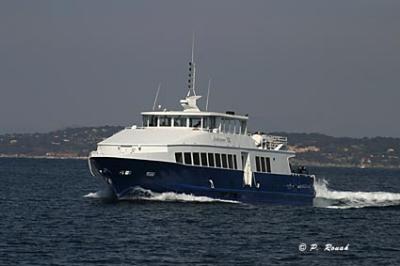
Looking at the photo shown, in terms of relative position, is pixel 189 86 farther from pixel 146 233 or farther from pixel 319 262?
pixel 319 262

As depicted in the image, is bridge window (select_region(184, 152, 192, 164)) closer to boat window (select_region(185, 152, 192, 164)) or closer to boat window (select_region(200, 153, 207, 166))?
boat window (select_region(185, 152, 192, 164))

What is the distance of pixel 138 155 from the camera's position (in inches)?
2174

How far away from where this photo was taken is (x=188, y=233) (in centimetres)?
4528

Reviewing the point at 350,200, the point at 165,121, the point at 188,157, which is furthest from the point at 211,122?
the point at 350,200

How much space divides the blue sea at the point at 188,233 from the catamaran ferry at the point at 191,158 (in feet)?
2.95

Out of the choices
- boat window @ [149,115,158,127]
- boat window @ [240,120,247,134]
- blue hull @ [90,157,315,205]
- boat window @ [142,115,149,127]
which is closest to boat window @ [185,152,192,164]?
blue hull @ [90,157,315,205]

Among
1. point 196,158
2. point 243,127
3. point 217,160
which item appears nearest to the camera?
point 196,158

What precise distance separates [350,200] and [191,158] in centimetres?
2348

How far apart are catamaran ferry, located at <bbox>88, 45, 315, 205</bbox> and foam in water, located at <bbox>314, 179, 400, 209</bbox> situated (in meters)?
A: 7.43

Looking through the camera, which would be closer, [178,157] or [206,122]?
[178,157]

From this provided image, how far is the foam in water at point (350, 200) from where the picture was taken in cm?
6944

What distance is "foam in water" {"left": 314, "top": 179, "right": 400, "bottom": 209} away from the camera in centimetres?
6944

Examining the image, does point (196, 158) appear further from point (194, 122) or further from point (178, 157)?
point (194, 122)

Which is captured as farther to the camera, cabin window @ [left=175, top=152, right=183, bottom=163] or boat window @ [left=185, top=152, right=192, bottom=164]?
boat window @ [left=185, top=152, right=192, bottom=164]
